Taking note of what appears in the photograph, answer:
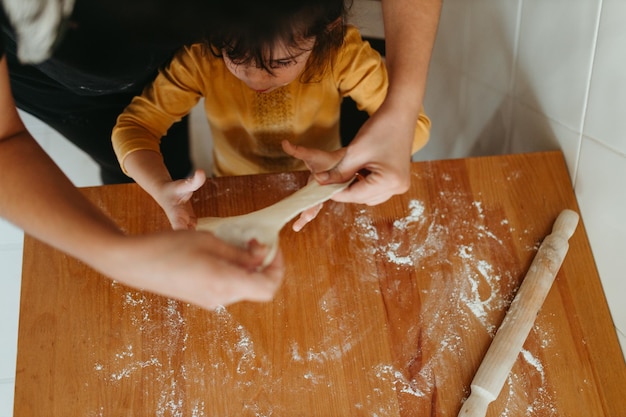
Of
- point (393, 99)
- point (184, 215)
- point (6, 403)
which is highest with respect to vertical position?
point (393, 99)

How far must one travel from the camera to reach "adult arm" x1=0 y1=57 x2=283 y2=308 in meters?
0.54

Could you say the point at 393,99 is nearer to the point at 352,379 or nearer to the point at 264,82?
the point at 264,82

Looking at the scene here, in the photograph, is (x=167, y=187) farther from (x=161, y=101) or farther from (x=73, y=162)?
(x=73, y=162)

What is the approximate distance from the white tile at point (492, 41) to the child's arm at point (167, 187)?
64cm

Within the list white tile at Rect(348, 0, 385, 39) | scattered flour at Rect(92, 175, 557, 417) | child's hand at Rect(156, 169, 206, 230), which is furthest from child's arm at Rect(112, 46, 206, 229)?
white tile at Rect(348, 0, 385, 39)

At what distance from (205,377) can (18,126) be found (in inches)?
14.5

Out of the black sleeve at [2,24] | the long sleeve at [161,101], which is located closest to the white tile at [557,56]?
the long sleeve at [161,101]

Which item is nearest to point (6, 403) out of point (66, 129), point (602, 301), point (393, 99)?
point (66, 129)

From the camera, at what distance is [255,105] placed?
1017 millimetres

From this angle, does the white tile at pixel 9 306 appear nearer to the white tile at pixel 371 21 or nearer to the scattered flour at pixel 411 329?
the scattered flour at pixel 411 329

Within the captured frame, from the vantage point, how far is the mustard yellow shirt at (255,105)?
935 millimetres

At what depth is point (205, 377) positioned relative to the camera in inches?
29.0

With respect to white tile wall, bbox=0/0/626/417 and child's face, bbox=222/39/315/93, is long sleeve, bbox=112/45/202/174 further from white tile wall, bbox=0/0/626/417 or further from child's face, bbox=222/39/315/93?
white tile wall, bbox=0/0/626/417

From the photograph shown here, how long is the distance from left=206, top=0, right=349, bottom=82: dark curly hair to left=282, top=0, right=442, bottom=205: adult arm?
98 mm
